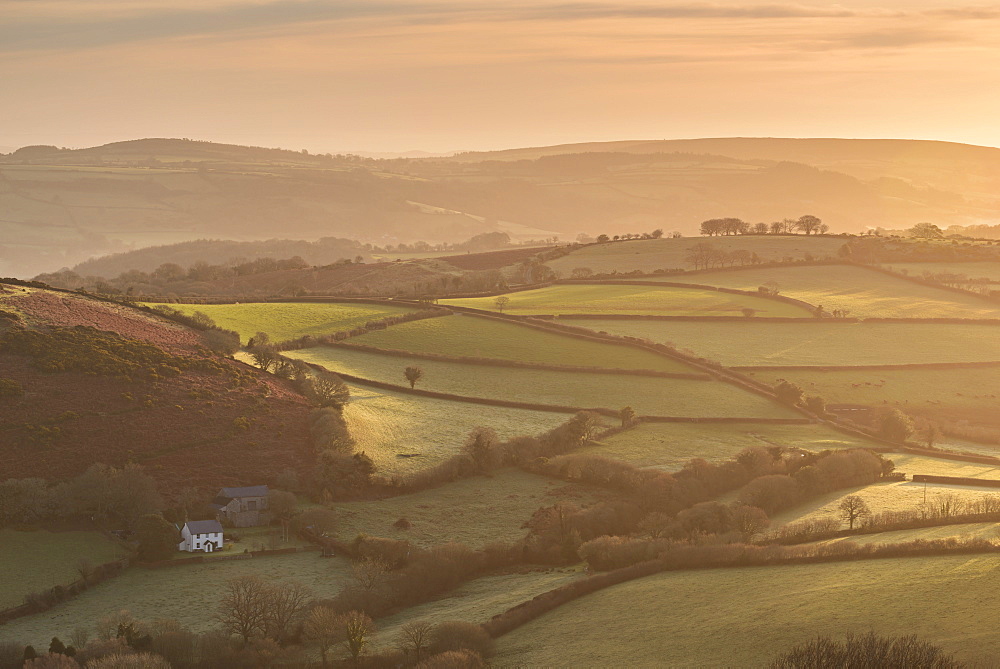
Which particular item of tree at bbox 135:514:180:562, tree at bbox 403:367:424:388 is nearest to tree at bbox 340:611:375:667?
tree at bbox 135:514:180:562

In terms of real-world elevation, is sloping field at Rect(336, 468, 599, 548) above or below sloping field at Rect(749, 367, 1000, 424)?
below

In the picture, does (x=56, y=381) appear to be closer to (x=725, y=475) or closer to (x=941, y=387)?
(x=725, y=475)

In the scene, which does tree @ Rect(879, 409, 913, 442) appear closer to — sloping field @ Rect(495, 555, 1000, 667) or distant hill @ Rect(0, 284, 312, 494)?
sloping field @ Rect(495, 555, 1000, 667)

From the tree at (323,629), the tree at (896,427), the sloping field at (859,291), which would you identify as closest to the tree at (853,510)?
the tree at (896,427)

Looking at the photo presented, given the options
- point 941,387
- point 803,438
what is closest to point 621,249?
point 941,387

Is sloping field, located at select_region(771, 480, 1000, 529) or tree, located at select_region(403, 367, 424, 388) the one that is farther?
tree, located at select_region(403, 367, 424, 388)

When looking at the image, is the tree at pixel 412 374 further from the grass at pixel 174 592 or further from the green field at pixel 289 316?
the grass at pixel 174 592

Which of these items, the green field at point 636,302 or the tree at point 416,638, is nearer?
the tree at point 416,638

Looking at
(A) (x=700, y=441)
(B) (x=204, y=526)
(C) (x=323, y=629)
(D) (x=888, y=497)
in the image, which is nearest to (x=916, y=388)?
(A) (x=700, y=441)
